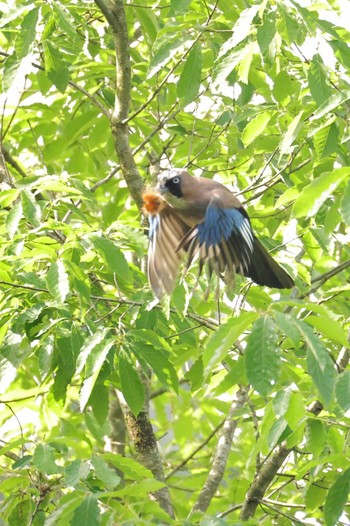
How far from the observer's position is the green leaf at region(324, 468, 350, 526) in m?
3.10

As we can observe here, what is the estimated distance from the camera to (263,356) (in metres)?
2.63

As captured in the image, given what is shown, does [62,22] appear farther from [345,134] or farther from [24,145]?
[24,145]

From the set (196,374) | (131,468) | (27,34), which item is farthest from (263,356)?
(196,374)

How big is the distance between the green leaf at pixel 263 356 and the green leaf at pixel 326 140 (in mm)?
1220

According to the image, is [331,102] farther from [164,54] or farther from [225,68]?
[164,54]

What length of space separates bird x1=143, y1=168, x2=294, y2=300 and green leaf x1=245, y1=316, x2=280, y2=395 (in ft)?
2.60

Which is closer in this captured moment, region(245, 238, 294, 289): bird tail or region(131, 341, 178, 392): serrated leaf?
region(131, 341, 178, 392): serrated leaf

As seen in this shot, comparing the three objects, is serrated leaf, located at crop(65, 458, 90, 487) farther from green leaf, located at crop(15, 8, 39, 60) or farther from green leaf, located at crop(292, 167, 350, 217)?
green leaf, located at crop(15, 8, 39, 60)

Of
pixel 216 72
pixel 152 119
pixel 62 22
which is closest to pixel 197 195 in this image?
pixel 216 72

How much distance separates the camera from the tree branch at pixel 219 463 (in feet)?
14.4

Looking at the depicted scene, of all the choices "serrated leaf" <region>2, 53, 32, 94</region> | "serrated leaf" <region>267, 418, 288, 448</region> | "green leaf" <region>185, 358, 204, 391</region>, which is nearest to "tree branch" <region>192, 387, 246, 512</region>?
"green leaf" <region>185, 358, 204, 391</region>

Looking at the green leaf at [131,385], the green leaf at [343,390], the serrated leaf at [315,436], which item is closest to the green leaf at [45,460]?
the green leaf at [131,385]

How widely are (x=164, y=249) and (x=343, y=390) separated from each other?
3.64 feet

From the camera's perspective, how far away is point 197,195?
385 centimetres
